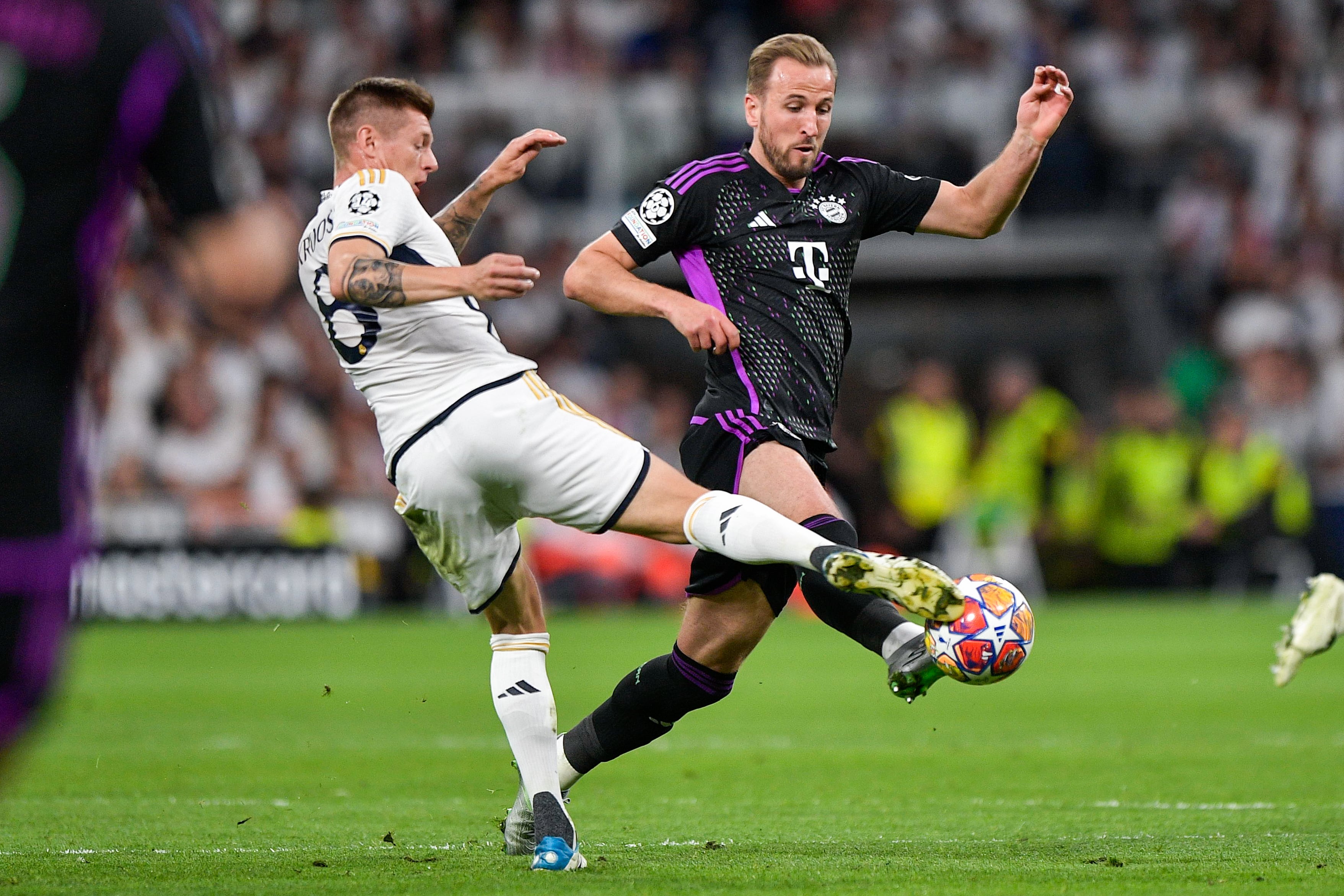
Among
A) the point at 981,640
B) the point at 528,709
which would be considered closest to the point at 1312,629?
the point at 981,640

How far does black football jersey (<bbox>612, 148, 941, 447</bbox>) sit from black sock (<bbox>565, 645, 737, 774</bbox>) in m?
0.79

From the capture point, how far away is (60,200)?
2828mm

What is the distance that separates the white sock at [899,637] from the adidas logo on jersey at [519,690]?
1.01 m

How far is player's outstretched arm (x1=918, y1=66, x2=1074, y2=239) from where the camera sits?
5566 millimetres

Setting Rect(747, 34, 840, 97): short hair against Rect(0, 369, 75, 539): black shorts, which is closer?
Rect(0, 369, 75, 539): black shorts

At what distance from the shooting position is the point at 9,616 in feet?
9.37

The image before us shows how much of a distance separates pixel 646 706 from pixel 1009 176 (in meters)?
2.04

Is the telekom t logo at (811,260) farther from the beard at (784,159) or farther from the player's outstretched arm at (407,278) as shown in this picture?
the player's outstretched arm at (407,278)

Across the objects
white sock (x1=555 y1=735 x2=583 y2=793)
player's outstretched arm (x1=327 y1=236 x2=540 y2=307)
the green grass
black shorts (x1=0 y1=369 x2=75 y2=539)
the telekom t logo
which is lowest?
the green grass

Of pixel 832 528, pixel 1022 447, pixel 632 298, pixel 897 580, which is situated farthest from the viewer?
pixel 1022 447

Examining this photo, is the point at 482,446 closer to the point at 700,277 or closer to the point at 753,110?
the point at 700,277

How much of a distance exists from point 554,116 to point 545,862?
16331 millimetres

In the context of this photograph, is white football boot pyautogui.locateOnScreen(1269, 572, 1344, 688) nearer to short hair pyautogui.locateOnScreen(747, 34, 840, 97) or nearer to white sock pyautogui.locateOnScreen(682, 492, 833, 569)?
white sock pyautogui.locateOnScreen(682, 492, 833, 569)

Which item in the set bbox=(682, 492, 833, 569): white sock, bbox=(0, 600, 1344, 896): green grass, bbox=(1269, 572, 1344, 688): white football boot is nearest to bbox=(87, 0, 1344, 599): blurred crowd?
bbox=(0, 600, 1344, 896): green grass
